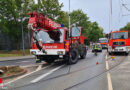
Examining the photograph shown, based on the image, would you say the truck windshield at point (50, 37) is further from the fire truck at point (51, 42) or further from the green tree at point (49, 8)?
the green tree at point (49, 8)

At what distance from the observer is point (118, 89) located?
4434mm

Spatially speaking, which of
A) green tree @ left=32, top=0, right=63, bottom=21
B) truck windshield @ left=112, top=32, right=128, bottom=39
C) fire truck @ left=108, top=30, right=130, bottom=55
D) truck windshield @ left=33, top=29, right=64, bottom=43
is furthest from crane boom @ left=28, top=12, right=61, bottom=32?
green tree @ left=32, top=0, right=63, bottom=21

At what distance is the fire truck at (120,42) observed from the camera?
598 inches

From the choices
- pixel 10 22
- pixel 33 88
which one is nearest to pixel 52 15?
pixel 10 22

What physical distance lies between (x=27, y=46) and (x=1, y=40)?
7.00 meters

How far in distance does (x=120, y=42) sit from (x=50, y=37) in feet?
31.1

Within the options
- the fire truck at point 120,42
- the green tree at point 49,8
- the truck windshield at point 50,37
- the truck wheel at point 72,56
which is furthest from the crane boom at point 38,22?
the green tree at point 49,8

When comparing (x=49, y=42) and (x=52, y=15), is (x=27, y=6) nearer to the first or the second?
(x=52, y=15)

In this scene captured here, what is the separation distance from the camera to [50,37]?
943 cm

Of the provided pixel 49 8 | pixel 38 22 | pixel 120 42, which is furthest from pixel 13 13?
pixel 120 42

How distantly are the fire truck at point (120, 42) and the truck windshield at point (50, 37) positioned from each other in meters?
8.81

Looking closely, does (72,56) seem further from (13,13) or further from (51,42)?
(13,13)

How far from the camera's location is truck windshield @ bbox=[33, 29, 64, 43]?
9167mm

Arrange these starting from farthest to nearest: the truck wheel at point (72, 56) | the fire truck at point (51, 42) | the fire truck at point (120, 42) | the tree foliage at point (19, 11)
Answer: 1. the tree foliage at point (19, 11)
2. the fire truck at point (120, 42)
3. the truck wheel at point (72, 56)
4. the fire truck at point (51, 42)
